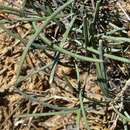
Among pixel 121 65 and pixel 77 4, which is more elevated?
pixel 77 4

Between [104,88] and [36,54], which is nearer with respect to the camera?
[104,88]

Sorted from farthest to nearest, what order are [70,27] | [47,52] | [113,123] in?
[47,52], [113,123], [70,27]

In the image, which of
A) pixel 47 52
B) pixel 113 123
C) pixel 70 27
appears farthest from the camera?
pixel 47 52

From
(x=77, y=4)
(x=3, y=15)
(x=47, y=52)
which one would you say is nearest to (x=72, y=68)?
(x=47, y=52)

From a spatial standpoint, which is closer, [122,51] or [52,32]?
[122,51]

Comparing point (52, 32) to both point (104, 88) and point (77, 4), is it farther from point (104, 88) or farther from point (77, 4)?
point (104, 88)

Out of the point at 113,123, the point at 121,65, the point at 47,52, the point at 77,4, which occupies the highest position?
the point at 77,4

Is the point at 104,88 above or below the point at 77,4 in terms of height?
below

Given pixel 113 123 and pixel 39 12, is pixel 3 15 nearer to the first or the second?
pixel 39 12

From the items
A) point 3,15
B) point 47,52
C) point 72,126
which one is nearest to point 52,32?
point 47,52
